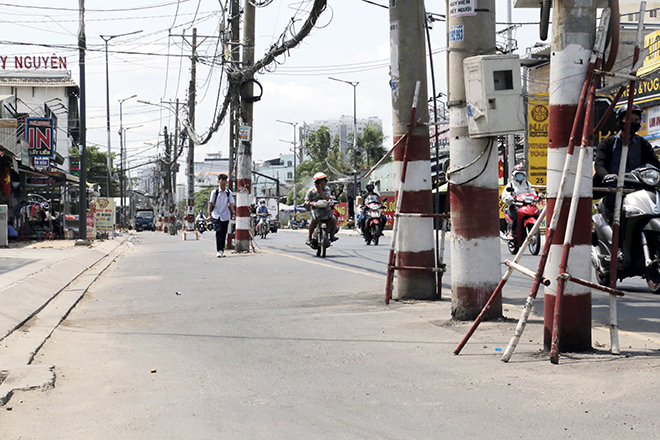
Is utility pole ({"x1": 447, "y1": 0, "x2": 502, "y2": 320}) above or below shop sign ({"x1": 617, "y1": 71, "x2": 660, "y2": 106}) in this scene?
below

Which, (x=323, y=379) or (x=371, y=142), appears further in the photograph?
(x=371, y=142)

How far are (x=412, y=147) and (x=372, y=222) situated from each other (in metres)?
13.8

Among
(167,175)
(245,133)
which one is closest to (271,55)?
(245,133)

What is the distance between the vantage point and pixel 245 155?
65.6 ft

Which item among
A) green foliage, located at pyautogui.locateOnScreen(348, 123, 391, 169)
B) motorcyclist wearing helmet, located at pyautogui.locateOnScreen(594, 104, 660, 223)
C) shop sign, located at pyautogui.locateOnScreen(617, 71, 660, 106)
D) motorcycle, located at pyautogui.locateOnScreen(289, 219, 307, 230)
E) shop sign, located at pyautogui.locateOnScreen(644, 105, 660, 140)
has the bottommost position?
motorcycle, located at pyautogui.locateOnScreen(289, 219, 307, 230)

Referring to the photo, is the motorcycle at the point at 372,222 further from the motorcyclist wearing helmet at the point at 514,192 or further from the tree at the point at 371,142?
the tree at the point at 371,142

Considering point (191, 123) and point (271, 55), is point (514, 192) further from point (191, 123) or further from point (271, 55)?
point (191, 123)

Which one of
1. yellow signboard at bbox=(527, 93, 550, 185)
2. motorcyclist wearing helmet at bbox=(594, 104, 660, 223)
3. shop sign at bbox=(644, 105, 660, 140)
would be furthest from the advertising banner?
motorcyclist wearing helmet at bbox=(594, 104, 660, 223)

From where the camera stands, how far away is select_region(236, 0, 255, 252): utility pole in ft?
64.8

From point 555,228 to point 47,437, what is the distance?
328cm

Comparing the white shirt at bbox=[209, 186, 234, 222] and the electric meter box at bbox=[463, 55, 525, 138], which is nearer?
the electric meter box at bbox=[463, 55, 525, 138]

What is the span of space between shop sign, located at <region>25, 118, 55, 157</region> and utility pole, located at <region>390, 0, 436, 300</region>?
24957 mm

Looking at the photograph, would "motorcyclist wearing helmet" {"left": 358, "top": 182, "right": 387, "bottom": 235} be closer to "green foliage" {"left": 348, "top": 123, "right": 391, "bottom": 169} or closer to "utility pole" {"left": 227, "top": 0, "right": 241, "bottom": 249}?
"utility pole" {"left": 227, "top": 0, "right": 241, "bottom": 249}

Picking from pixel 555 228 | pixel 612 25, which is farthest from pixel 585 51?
pixel 555 228
